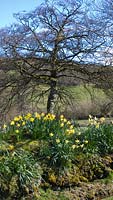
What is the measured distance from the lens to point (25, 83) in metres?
16.8

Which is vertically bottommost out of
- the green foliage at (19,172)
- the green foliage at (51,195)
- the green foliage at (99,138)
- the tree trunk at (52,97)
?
the green foliage at (51,195)

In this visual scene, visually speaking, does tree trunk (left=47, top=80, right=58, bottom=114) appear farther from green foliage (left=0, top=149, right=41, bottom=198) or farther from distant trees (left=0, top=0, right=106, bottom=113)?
green foliage (left=0, top=149, right=41, bottom=198)

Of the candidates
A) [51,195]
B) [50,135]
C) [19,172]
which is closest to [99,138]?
[50,135]

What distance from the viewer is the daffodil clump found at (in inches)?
293

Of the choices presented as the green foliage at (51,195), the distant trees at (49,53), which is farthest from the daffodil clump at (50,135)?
the distant trees at (49,53)

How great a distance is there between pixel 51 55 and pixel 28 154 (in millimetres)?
10340

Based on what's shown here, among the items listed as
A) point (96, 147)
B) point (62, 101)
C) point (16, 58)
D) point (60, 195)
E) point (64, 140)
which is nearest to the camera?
point (60, 195)

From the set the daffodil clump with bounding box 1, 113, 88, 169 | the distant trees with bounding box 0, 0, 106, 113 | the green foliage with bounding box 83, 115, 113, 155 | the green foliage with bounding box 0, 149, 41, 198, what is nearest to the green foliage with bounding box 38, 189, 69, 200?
the green foliage with bounding box 0, 149, 41, 198

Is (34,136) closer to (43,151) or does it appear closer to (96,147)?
(43,151)

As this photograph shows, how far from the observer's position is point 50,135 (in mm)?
7797

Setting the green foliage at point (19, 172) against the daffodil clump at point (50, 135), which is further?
the daffodil clump at point (50, 135)

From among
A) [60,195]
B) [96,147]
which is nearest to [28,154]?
[60,195]

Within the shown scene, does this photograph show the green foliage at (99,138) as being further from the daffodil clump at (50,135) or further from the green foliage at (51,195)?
the green foliage at (51,195)

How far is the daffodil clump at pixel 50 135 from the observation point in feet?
24.5
